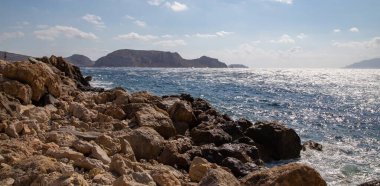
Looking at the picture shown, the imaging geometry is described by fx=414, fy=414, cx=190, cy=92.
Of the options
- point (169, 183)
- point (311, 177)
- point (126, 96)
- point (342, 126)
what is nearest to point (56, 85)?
point (126, 96)

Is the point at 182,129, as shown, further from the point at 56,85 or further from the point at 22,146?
the point at 22,146

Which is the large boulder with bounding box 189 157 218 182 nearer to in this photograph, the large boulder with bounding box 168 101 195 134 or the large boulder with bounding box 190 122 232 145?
the large boulder with bounding box 190 122 232 145

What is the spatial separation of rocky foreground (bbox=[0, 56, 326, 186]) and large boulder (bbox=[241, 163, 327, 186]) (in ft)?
0.05

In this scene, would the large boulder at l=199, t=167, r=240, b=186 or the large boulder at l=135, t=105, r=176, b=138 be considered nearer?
the large boulder at l=199, t=167, r=240, b=186

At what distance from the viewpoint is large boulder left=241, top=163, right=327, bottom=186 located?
21.3 feet

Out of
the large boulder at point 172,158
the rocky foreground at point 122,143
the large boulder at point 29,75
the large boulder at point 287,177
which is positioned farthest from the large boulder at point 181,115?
the large boulder at point 287,177

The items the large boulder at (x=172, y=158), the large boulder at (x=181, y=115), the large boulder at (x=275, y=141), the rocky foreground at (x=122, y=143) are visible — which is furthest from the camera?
the large boulder at (x=275, y=141)

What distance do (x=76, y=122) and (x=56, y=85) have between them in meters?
5.54

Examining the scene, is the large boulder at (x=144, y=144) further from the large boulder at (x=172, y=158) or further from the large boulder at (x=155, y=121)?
the large boulder at (x=155, y=121)

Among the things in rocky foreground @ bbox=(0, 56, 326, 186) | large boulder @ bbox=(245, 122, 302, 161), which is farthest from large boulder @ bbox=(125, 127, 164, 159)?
large boulder @ bbox=(245, 122, 302, 161)

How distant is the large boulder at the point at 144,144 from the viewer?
11242mm

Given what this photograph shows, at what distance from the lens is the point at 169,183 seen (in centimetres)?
818

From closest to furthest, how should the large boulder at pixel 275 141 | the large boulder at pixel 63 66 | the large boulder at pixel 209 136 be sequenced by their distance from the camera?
the large boulder at pixel 209 136 < the large boulder at pixel 275 141 < the large boulder at pixel 63 66

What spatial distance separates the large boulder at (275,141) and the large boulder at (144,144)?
695cm
